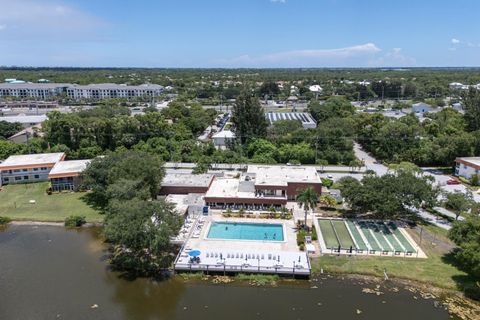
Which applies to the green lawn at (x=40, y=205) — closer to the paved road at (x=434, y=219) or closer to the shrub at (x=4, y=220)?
the shrub at (x=4, y=220)

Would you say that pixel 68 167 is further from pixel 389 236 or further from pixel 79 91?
pixel 79 91

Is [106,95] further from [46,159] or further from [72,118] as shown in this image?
[46,159]

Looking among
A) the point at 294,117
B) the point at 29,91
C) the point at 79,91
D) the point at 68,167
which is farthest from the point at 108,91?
the point at 68,167

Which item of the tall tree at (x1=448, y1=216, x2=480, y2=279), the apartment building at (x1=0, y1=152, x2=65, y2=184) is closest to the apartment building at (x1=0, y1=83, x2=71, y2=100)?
the apartment building at (x1=0, y1=152, x2=65, y2=184)

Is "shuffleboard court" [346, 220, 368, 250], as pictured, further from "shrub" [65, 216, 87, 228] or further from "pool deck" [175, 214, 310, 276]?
"shrub" [65, 216, 87, 228]

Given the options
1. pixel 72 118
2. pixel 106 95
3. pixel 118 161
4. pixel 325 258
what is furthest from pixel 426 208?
pixel 106 95

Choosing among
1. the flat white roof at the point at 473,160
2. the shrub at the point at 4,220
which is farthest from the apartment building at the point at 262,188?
the flat white roof at the point at 473,160
